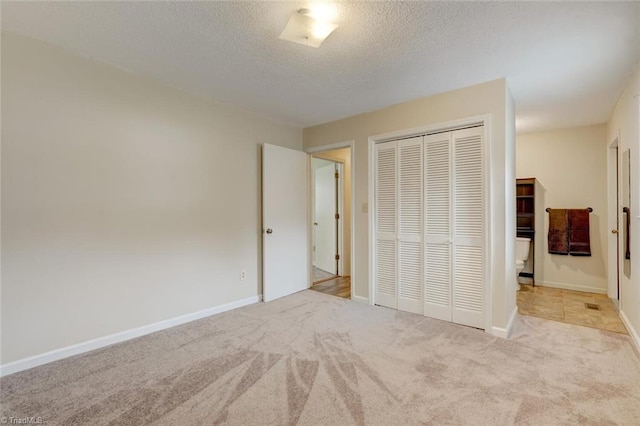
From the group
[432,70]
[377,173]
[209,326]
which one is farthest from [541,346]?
[209,326]

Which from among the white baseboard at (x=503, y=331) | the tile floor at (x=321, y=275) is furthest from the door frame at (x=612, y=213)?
the tile floor at (x=321, y=275)

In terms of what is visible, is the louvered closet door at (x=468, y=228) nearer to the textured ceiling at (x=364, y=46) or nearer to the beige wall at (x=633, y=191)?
the textured ceiling at (x=364, y=46)

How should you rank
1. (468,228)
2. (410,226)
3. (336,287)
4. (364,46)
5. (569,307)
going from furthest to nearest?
(336,287), (569,307), (410,226), (468,228), (364,46)

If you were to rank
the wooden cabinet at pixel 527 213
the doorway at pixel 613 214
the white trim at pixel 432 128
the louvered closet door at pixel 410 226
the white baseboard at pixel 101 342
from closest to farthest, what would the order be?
the white baseboard at pixel 101 342 < the white trim at pixel 432 128 < the louvered closet door at pixel 410 226 < the doorway at pixel 613 214 < the wooden cabinet at pixel 527 213

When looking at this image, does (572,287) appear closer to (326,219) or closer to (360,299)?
(360,299)

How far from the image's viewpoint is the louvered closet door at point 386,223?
3498 millimetres

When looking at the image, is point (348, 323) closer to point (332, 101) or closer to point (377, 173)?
point (377, 173)

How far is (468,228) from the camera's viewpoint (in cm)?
297

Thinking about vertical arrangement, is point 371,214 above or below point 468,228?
above

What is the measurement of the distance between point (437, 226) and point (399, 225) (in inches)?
16.8

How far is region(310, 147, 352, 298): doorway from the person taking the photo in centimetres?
514

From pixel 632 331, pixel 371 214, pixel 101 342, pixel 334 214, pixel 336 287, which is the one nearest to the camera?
pixel 101 342

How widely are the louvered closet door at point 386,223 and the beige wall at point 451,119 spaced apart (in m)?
0.14

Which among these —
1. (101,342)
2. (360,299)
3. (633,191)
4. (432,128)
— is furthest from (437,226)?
(101,342)
